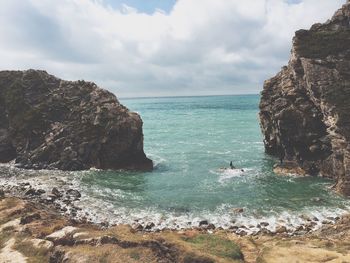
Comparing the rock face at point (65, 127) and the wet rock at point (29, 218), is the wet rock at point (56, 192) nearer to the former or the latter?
the rock face at point (65, 127)

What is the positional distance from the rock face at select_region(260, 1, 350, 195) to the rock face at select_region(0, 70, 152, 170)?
2565 centimetres

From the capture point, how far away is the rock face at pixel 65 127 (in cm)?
7125

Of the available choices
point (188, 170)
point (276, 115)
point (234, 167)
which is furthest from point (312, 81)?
point (188, 170)

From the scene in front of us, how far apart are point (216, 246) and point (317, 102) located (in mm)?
39322

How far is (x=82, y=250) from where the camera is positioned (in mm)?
25234

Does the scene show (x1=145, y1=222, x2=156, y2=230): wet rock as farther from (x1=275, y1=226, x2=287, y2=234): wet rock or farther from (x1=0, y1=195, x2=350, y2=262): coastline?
(x1=275, y1=226, x2=287, y2=234): wet rock

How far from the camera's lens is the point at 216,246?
2911 centimetres

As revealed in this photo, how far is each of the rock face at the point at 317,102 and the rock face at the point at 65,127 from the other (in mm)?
25655

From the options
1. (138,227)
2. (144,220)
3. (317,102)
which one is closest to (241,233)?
(138,227)

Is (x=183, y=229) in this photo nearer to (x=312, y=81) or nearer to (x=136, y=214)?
(x=136, y=214)

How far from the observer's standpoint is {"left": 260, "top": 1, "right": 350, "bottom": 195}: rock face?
56.1 meters

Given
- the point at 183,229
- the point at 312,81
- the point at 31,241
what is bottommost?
the point at 183,229

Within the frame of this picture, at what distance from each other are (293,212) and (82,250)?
95.4 feet

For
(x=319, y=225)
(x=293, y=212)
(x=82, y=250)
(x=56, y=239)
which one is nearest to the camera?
(x=82, y=250)
